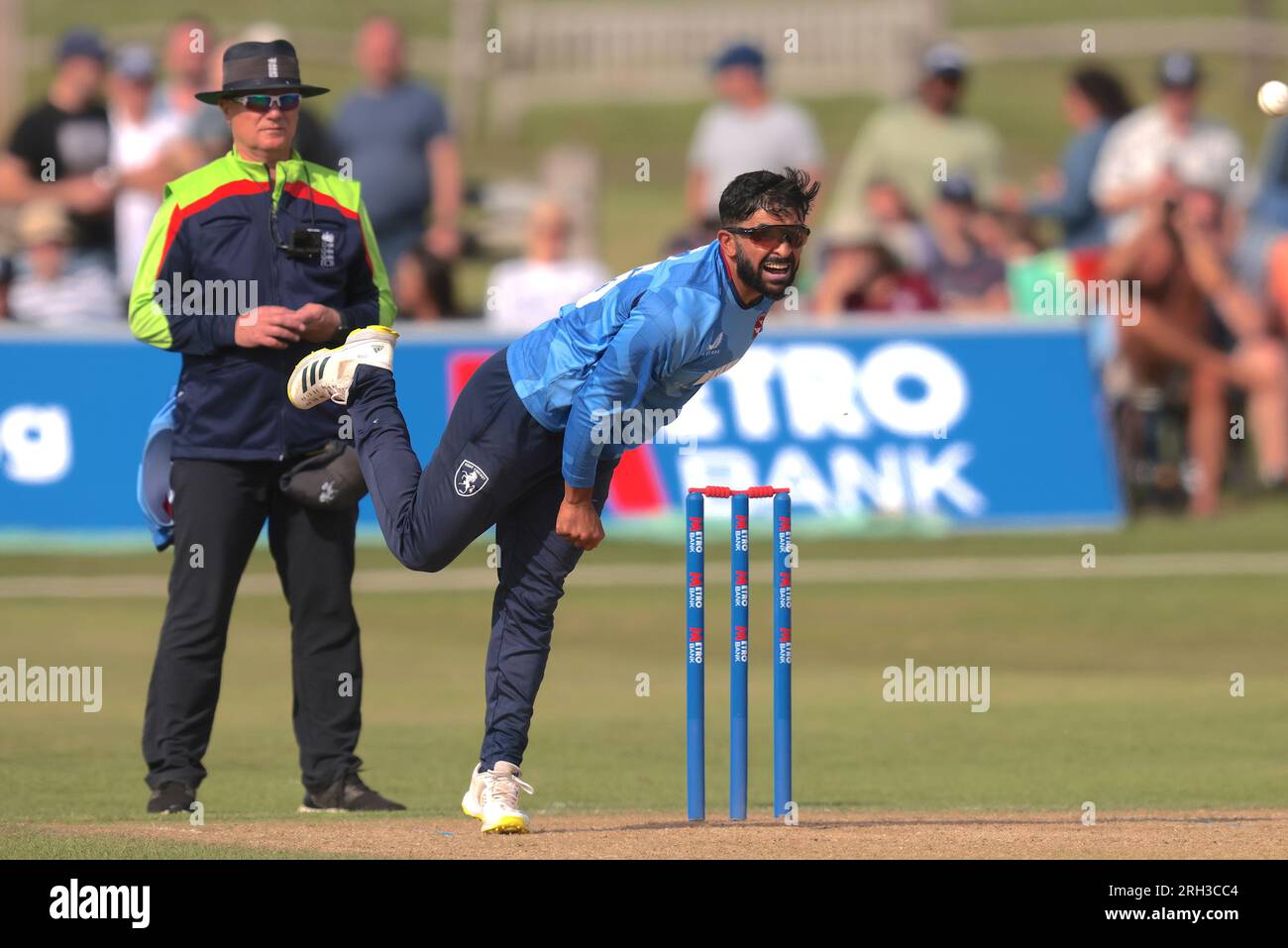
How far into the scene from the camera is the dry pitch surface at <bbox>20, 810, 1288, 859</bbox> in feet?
26.4

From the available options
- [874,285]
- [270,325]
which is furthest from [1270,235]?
[270,325]

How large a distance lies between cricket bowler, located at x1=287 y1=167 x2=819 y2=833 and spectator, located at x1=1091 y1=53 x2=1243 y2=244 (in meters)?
11.8

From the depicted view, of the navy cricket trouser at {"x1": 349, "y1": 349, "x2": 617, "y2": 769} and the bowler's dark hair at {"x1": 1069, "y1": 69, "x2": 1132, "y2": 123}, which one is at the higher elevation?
the bowler's dark hair at {"x1": 1069, "y1": 69, "x2": 1132, "y2": 123}

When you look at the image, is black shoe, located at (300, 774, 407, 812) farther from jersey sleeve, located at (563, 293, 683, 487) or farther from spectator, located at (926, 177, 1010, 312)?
spectator, located at (926, 177, 1010, 312)

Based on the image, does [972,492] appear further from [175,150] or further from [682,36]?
[682,36]

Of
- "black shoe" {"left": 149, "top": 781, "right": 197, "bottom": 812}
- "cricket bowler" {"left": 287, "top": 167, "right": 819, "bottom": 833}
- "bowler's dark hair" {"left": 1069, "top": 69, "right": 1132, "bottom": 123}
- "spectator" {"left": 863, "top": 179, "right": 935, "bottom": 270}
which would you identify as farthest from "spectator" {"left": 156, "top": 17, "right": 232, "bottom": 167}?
"cricket bowler" {"left": 287, "top": 167, "right": 819, "bottom": 833}

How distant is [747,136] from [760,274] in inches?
461

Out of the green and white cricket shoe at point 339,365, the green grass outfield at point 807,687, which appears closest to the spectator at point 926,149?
the green grass outfield at point 807,687

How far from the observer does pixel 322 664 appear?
9789mm

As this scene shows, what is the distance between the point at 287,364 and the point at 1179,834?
3.82 metres

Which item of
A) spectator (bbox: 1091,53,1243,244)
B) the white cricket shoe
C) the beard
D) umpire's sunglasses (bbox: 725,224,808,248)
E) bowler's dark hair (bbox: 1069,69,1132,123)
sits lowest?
the white cricket shoe

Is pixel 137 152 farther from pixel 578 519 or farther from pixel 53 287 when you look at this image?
pixel 578 519

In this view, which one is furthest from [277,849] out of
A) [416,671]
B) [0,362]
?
[0,362]

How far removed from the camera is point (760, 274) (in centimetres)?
824
